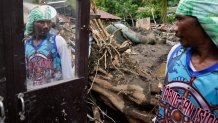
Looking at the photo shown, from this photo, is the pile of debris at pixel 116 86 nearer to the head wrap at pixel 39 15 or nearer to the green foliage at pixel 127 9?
the head wrap at pixel 39 15

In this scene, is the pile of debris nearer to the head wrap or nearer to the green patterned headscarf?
the head wrap

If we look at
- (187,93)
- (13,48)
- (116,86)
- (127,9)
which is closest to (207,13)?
(187,93)

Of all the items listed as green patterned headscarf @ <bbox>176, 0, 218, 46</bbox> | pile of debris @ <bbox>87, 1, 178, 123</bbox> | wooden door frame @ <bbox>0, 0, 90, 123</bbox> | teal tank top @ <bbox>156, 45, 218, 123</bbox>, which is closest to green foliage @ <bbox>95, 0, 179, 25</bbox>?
pile of debris @ <bbox>87, 1, 178, 123</bbox>

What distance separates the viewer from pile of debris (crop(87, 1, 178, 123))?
3.03 m

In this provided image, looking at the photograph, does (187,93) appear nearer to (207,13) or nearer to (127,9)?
(207,13)

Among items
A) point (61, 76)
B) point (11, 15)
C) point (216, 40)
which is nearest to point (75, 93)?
point (61, 76)

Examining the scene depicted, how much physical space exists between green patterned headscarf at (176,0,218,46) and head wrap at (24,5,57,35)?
111cm

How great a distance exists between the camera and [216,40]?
145cm

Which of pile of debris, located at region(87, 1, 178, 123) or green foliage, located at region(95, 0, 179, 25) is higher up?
green foliage, located at region(95, 0, 179, 25)

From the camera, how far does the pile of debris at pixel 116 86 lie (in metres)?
3.03

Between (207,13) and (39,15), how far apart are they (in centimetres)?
126

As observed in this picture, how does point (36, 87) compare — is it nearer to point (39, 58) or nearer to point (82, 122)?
point (39, 58)

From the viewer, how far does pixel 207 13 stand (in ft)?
4.67

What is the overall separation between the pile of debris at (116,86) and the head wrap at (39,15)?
1124 millimetres
